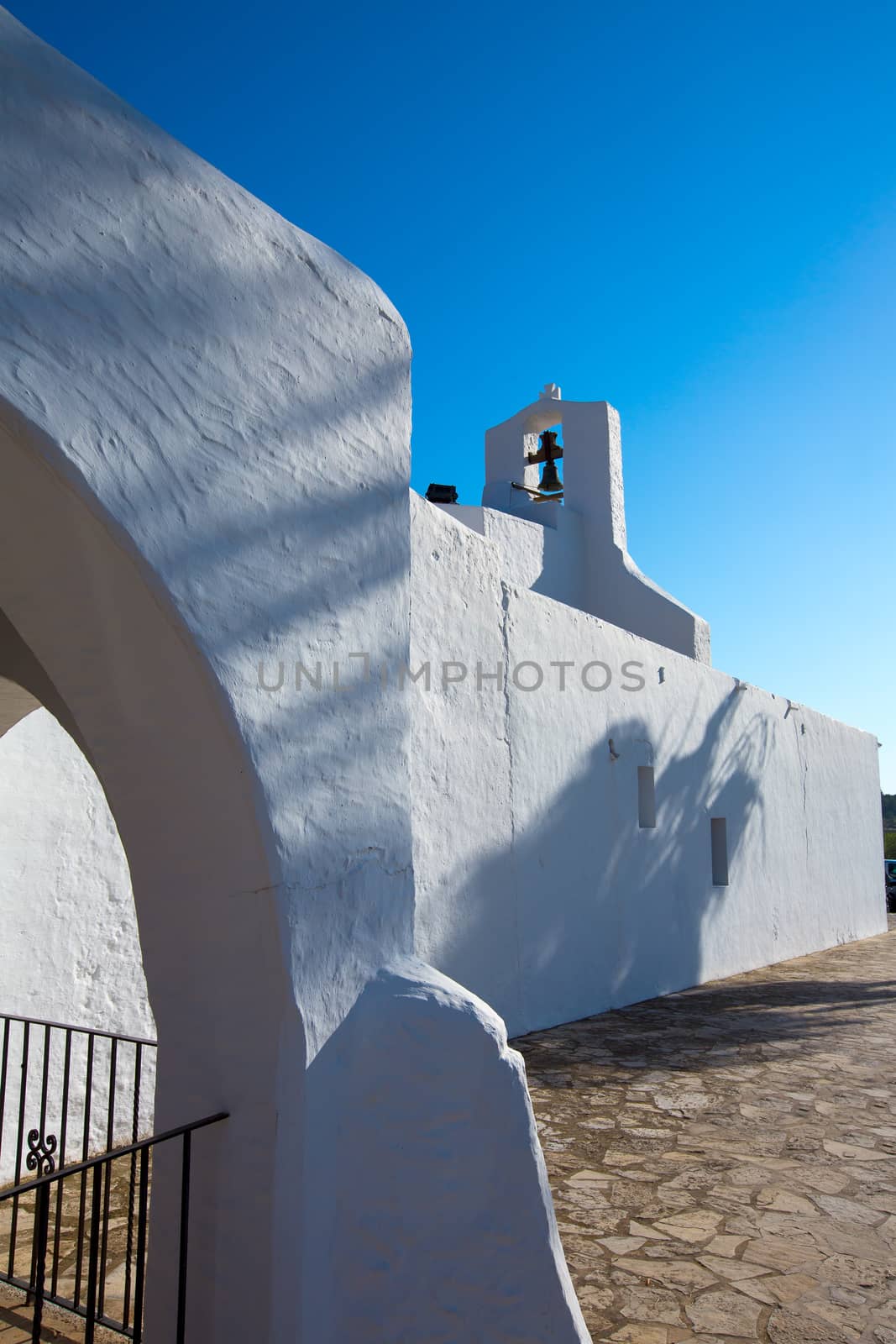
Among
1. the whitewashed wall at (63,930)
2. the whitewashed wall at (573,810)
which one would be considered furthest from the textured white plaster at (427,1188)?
the whitewashed wall at (573,810)

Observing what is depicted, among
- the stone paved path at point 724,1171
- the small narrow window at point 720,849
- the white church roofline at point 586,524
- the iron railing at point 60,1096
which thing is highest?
the white church roofline at point 586,524

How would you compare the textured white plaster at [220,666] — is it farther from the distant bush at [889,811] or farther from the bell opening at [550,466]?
the distant bush at [889,811]

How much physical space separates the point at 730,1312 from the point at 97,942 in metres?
3.54

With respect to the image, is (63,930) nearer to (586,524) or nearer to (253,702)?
(253,702)

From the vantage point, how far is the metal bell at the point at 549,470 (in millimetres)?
14688

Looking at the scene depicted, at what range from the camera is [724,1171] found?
4457 millimetres

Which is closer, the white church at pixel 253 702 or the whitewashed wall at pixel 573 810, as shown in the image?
the white church at pixel 253 702

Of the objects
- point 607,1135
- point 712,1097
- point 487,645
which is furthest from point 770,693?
point 607,1135

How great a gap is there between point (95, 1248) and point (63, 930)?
2.49 m

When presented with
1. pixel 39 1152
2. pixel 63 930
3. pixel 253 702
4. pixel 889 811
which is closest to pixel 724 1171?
pixel 39 1152

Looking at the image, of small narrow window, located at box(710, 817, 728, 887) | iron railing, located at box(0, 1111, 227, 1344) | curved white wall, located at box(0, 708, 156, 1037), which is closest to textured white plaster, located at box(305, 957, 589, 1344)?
iron railing, located at box(0, 1111, 227, 1344)

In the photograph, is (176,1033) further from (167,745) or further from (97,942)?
(97,942)

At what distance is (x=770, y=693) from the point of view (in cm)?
1262

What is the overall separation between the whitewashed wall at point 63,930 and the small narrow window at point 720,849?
22.9ft
